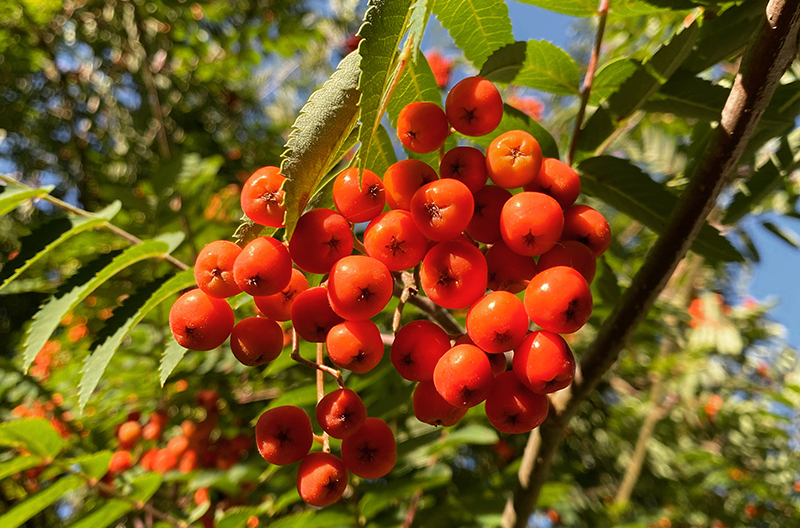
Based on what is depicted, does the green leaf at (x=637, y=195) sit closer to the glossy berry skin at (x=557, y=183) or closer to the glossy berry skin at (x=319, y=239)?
the glossy berry skin at (x=557, y=183)

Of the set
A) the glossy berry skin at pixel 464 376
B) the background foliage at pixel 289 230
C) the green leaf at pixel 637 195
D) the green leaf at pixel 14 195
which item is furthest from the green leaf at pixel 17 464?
the green leaf at pixel 637 195

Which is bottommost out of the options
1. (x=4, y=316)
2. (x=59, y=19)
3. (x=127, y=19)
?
(x=4, y=316)

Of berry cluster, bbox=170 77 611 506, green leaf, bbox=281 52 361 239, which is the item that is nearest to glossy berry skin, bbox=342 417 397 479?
berry cluster, bbox=170 77 611 506

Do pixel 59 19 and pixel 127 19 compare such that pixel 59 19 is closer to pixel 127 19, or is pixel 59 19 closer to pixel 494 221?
pixel 127 19

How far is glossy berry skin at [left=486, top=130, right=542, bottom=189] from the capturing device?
37.8 inches

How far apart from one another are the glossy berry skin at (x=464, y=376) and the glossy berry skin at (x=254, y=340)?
0.32 m

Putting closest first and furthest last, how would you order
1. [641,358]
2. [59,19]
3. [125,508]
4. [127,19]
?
[125,508]
[127,19]
[59,19]
[641,358]

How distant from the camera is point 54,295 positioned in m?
1.33

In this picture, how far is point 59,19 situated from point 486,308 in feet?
13.7

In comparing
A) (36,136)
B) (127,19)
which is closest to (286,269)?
(127,19)

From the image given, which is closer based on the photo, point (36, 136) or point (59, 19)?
point (59, 19)

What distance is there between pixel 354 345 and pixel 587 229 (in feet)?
1.54

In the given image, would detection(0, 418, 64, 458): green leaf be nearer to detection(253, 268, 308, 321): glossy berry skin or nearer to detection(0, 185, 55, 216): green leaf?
detection(0, 185, 55, 216): green leaf

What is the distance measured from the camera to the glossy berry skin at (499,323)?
867mm
